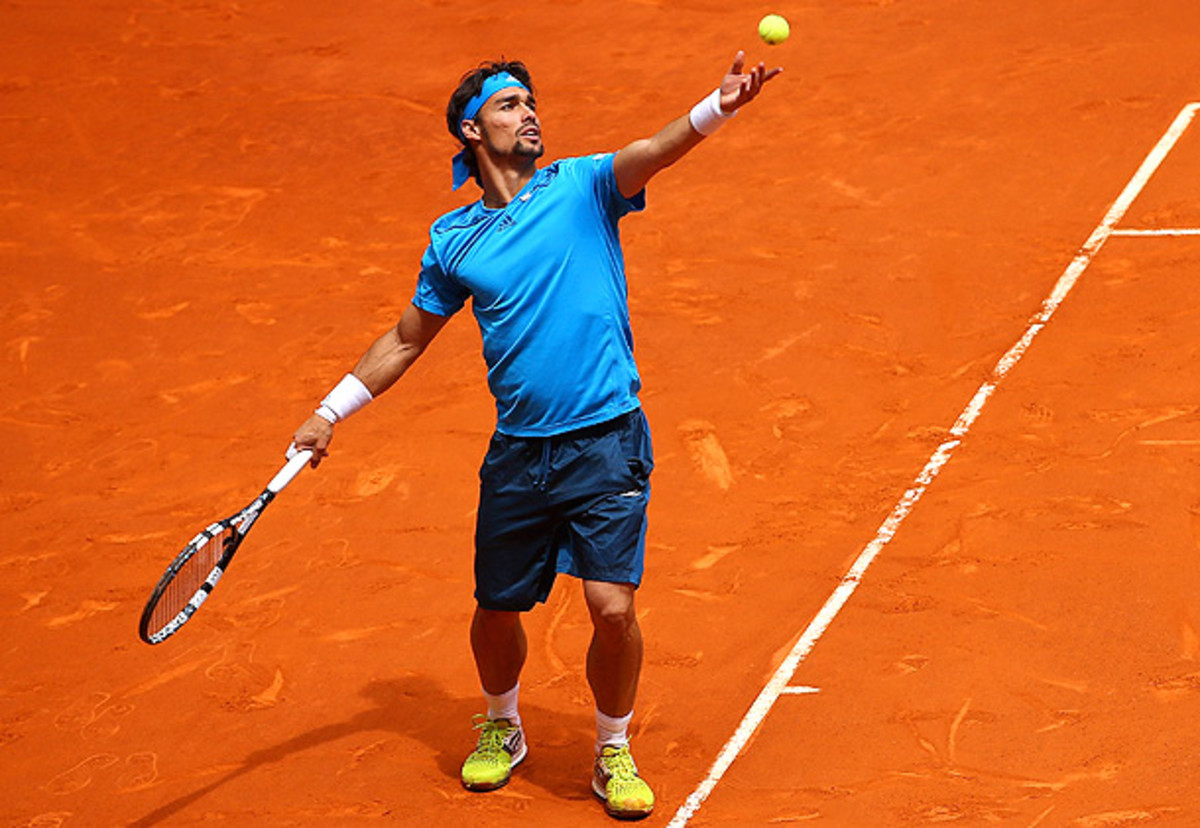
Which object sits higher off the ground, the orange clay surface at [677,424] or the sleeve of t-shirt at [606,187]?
the sleeve of t-shirt at [606,187]

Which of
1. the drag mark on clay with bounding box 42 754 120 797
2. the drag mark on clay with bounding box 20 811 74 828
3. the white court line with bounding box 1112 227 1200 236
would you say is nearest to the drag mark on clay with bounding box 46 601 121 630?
the drag mark on clay with bounding box 42 754 120 797

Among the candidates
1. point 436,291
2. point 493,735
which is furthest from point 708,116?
point 493,735

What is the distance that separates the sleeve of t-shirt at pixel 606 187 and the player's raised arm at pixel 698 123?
13 centimetres

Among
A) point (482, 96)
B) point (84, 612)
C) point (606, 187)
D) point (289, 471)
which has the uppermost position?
point (482, 96)

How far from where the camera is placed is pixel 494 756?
18.3 ft

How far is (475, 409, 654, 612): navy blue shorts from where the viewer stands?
16.7ft

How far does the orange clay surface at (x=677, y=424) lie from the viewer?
225 inches

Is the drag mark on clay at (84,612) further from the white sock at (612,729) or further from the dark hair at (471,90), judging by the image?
the dark hair at (471,90)

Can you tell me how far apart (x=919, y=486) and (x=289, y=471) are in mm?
3285

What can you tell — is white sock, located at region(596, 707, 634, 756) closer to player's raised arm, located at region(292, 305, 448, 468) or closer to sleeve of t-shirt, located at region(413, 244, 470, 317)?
player's raised arm, located at region(292, 305, 448, 468)

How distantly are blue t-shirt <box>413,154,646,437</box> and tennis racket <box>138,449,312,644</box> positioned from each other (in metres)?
0.75

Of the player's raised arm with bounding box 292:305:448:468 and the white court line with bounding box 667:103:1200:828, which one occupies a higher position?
the player's raised arm with bounding box 292:305:448:468

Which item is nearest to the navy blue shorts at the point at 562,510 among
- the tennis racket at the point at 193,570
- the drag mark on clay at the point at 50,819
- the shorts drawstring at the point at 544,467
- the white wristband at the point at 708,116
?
the shorts drawstring at the point at 544,467

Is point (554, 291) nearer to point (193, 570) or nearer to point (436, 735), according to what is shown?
point (193, 570)
